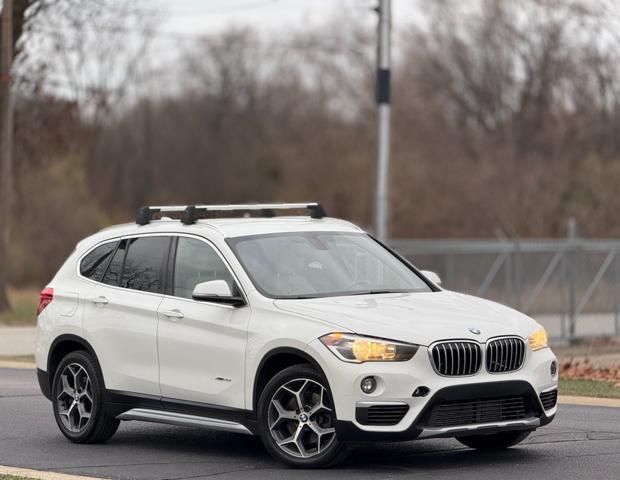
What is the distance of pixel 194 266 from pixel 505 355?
7.83ft

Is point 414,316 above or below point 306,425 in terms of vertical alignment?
above

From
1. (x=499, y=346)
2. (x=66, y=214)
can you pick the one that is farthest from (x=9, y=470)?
(x=66, y=214)

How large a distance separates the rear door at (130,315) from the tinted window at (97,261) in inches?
4.3

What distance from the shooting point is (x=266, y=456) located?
1000cm

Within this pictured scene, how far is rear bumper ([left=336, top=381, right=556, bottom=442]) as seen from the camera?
882cm

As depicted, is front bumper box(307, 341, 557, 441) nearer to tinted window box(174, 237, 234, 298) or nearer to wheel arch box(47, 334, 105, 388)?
tinted window box(174, 237, 234, 298)

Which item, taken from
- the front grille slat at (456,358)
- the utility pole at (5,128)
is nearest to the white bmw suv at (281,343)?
the front grille slat at (456,358)

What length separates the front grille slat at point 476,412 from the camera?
890 cm

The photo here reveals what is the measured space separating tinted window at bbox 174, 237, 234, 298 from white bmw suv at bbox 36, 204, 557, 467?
0.04 feet

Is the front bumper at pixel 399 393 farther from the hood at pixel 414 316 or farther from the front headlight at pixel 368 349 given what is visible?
the hood at pixel 414 316

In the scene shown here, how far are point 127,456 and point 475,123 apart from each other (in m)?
47.0

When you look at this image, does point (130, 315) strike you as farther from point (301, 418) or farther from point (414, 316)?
point (414, 316)

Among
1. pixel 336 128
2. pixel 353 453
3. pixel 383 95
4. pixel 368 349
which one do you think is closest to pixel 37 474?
pixel 353 453

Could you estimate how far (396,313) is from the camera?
9.18 m
